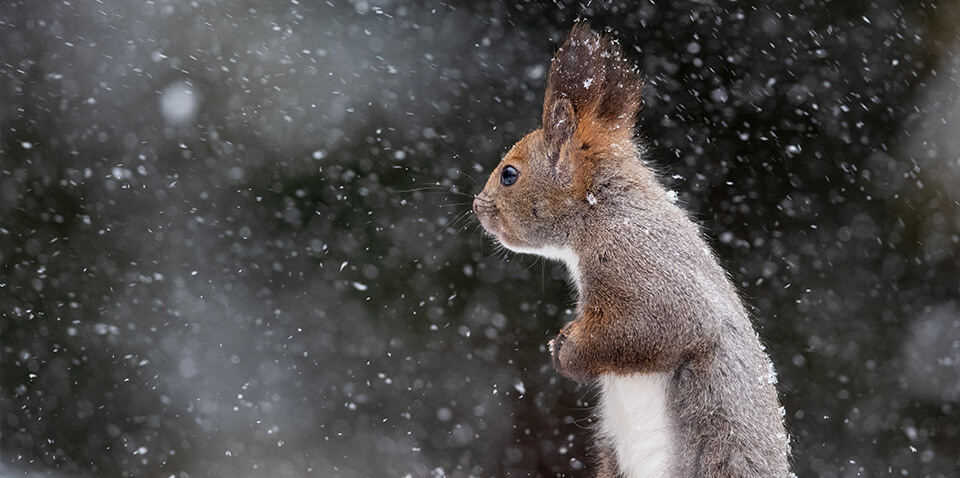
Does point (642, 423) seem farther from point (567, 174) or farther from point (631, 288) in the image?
point (567, 174)

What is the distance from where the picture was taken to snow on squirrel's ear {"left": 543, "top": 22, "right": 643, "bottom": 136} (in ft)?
3.29

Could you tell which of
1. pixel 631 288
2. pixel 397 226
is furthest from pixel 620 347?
pixel 397 226

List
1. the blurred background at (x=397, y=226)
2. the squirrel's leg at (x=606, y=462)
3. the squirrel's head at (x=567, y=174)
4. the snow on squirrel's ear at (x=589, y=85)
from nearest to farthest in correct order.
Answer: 1. the snow on squirrel's ear at (x=589, y=85)
2. the squirrel's head at (x=567, y=174)
3. the squirrel's leg at (x=606, y=462)
4. the blurred background at (x=397, y=226)

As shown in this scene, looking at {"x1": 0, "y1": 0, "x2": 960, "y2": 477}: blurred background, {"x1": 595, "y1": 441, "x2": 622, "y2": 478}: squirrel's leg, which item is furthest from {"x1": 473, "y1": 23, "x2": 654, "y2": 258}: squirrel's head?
{"x1": 0, "y1": 0, "x2": 960, "y2": 477}: blurred background

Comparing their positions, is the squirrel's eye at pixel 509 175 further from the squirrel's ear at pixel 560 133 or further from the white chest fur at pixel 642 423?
the white chest fur at pixel 642 423

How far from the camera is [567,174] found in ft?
3.75

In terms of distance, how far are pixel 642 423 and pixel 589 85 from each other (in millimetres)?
483

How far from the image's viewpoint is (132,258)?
2602 mm

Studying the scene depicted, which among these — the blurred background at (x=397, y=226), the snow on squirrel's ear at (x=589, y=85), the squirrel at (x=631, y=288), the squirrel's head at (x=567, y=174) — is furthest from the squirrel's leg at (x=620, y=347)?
the blurred background at (x=397, y=226)

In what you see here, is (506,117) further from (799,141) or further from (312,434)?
(312,434)

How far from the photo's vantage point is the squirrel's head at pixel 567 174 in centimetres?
111

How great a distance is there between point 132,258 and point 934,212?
8.53 feet

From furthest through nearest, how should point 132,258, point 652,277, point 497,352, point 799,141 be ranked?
point 132,258
point 497,352
point 799,141
point 652,277

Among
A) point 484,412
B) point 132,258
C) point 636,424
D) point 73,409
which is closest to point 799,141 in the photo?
point 484,412
